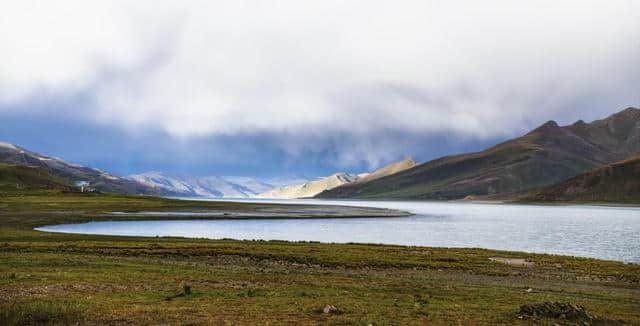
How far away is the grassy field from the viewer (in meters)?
23.2

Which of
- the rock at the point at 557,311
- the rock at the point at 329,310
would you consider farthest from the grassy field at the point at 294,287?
the rock at the point at 329,310

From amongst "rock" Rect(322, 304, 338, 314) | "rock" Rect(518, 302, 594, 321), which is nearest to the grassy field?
"rock" Rect(518, 302, 594, 321)

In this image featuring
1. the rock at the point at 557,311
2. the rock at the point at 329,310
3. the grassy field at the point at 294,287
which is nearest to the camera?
the grassy field at the point at 294,287

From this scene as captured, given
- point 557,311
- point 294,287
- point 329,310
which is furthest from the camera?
point 294,287

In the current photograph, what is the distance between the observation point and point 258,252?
56812mm

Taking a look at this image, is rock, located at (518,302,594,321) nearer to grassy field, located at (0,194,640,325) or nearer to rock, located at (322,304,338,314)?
grassy field, located at (0,194,640,325)

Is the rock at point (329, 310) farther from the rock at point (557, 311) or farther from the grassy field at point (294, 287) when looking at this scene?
the rock at point (557, 311)

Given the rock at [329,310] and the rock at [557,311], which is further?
the rock at [329,310]

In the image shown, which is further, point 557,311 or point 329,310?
point 329,310

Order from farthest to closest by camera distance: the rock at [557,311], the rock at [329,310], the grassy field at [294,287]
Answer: the rock at [329,310], the rock at [557,311], the grassy field at [294,287]

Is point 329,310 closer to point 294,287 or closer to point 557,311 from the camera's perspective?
point 294,287

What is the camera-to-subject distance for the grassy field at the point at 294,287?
76.2ft

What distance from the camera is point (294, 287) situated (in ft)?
110

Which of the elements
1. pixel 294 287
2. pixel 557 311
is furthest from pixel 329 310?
pixel 557 311
